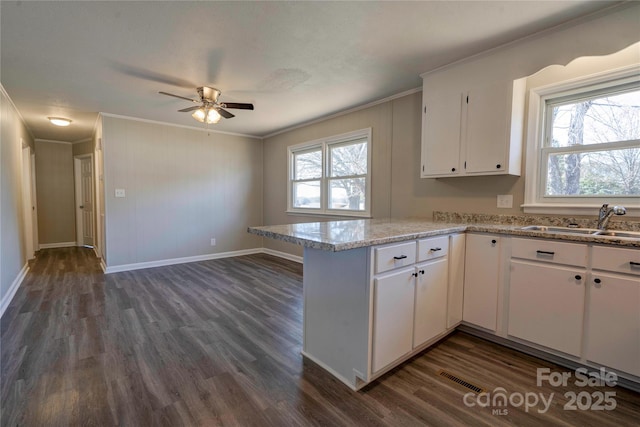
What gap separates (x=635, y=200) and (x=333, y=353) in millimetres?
2373

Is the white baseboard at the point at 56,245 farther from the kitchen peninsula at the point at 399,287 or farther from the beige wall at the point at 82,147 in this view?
the kitchen peninsula at the point at 399,287

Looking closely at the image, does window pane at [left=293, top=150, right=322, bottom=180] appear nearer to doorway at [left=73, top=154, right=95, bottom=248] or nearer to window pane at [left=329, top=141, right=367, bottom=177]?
window pane at [left=329, top=141, right=367, bottom=177]

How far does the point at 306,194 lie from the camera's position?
5.02 meters

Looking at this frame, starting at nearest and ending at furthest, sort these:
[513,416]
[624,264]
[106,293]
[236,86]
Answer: [513,416]
[624,264]
[236,86]
[106,293]

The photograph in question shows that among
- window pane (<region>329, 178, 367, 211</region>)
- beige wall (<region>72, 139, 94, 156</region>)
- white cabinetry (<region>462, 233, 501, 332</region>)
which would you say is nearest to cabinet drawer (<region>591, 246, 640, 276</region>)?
white cabinetry (<region>462, 233, 501, 332</region>)

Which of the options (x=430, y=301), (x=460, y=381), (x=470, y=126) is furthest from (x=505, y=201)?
(x=460, y=381)

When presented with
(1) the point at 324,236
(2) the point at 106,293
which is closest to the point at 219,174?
(2) the point at 106,293

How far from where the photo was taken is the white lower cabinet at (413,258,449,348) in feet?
6.61

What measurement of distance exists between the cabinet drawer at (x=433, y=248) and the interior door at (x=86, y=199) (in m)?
7.15

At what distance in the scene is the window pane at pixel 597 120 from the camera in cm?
209

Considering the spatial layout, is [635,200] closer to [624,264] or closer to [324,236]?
[624,264]

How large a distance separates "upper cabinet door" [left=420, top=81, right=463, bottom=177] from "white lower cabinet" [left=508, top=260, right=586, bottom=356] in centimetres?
105

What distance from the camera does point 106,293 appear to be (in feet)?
11.4

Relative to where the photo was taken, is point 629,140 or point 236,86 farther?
point 236,86
